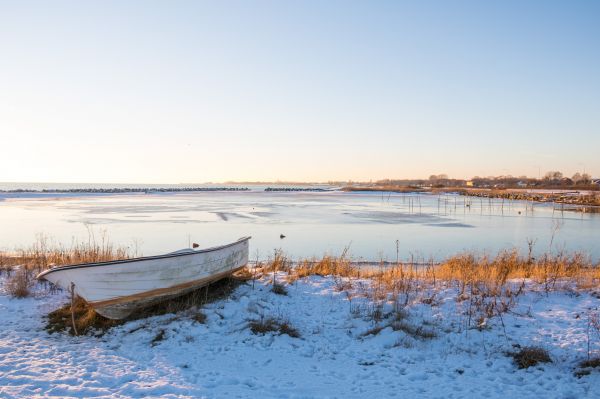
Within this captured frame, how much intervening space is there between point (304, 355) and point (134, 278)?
3.15 metres

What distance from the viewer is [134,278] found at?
7.61 metres

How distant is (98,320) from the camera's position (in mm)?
7809

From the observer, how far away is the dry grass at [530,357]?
20.0 ft

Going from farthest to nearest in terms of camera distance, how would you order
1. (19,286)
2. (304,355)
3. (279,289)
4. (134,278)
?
(279,289) → (19,286) → (134,278) → (304,355)

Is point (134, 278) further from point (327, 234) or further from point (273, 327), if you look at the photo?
point (327, 234)

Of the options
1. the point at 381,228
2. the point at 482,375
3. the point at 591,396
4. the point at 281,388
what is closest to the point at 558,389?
the point at 591,396

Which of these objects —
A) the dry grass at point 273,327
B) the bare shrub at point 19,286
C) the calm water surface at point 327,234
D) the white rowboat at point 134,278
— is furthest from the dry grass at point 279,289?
the calm water surface at point 327,234

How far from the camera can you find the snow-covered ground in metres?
5.52

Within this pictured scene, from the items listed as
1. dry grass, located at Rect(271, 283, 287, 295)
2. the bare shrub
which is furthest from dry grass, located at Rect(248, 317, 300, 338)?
the bare shrub

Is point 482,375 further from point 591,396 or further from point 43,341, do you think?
point 43,341

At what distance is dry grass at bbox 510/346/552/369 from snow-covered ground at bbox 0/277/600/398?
12cm

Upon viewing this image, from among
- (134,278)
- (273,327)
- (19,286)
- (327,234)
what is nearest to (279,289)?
(273,327)

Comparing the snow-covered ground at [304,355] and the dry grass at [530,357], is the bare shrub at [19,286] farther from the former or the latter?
the dry grass at [530,357]

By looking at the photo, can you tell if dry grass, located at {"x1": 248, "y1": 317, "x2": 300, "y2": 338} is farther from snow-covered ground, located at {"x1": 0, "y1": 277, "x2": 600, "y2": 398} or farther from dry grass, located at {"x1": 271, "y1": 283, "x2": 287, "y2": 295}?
dry grass, located at {"x1": 271, "y1": 283, "x2": 287, "y2": 295}
